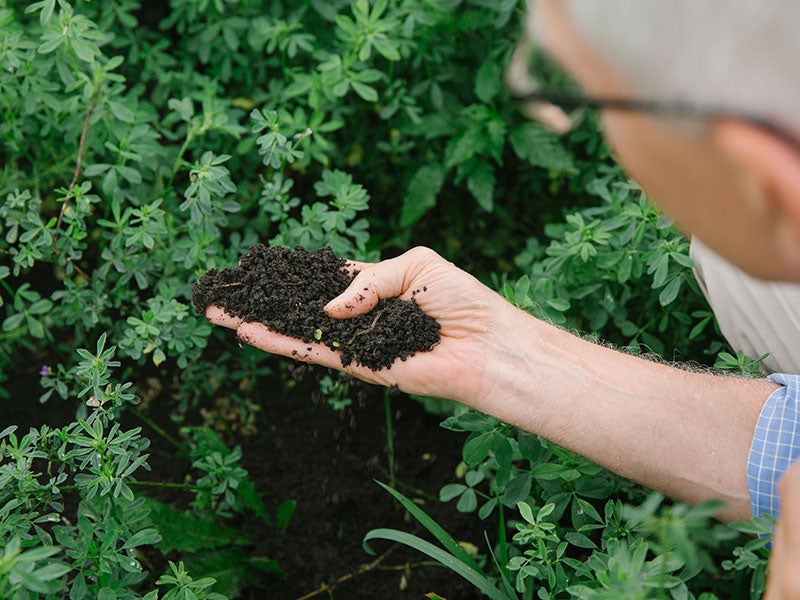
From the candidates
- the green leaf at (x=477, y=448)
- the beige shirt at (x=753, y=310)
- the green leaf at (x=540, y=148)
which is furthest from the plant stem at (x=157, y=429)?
the beige shirt at (x=753, y=310)

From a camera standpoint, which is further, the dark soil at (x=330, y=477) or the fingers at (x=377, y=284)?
the dark soil at (x=330, y=477)

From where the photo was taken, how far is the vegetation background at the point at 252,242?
6.45ft

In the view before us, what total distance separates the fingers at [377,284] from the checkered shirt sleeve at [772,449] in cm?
95

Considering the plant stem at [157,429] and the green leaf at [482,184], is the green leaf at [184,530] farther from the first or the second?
the green leaf at [482,184]

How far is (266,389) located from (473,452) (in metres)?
1.21

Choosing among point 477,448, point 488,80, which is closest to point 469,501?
point 477,448

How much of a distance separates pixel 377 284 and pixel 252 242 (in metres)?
0.58

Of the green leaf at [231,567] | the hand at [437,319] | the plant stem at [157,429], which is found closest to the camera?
the hand at [437,319]

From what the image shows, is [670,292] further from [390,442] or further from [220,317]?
[220,317]

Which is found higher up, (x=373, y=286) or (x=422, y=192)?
(x=373, y=286)

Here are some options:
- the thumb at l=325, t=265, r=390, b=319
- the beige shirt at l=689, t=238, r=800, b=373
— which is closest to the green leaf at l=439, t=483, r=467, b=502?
the thumb at l=325, t=265, r=390, b=319

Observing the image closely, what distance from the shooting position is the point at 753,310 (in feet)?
7.45

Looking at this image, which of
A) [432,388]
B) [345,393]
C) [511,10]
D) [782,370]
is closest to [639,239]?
[782,370]

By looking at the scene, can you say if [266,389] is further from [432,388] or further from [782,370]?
[782,370]
